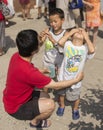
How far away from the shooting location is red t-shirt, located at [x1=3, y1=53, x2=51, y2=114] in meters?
3.27

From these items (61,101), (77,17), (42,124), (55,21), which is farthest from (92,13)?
(42,124)

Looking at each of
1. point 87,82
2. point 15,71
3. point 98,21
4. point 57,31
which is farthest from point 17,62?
point 98,21

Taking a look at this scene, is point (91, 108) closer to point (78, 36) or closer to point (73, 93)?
point (73, 93)

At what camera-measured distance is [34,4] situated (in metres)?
9.82

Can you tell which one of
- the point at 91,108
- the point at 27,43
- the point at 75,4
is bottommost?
the point at 91,108

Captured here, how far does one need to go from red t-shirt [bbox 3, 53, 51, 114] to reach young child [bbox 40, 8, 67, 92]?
892mm

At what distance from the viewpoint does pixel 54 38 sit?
4293mm

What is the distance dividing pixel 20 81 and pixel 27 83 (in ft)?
0.26

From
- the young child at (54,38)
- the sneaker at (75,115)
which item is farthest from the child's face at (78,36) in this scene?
the sneaker at (75,115)

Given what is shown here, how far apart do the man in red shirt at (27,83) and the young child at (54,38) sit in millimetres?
714

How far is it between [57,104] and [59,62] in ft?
2.20

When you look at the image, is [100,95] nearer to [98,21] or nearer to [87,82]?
[87,82]

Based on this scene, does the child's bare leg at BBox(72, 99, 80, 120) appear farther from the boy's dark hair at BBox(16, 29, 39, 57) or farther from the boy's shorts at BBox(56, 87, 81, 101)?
the boy's dark hair at BBox(16, 29, 39, 57)

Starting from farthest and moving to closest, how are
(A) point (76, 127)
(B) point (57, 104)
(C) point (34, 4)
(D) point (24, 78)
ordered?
(C) point (34, 4) < (B) point (57, 104) < (A) point (76, 127) < (D) point (24, 78)
